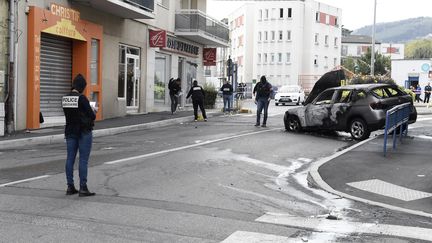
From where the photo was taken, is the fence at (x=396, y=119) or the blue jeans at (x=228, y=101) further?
the blue jeans at (x=228, y=101)

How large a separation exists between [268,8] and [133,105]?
58.8 metres

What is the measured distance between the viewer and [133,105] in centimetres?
2480

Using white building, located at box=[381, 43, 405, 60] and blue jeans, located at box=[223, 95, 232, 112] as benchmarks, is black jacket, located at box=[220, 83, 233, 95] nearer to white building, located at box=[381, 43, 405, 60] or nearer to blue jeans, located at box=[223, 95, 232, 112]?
blue jeans, located at box=[223, 95, 232, 112]

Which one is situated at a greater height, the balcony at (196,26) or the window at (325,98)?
the balcony at (196,26)

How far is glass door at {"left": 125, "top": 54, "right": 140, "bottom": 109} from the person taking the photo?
944 inches

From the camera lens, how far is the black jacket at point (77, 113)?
779 cm

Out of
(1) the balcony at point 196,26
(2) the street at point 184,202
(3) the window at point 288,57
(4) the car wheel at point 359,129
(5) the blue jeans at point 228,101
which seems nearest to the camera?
(2) the street at point 184,202

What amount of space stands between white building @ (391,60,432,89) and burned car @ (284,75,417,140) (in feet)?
141

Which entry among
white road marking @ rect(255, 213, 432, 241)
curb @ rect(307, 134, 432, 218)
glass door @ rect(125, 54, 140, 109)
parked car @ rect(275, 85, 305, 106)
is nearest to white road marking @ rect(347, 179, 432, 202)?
curb @ rect(307, 134, 432, 218)

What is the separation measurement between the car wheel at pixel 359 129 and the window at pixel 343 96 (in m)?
0.65

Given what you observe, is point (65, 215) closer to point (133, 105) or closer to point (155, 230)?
point (155, 230)

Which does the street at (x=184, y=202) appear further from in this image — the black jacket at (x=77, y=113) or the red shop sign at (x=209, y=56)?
the red shop sign at (x=209, y=56)

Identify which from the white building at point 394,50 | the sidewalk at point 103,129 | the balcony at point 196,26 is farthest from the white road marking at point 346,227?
the white building at point 394,50

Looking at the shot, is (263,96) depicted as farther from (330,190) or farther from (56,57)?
(330,190)
